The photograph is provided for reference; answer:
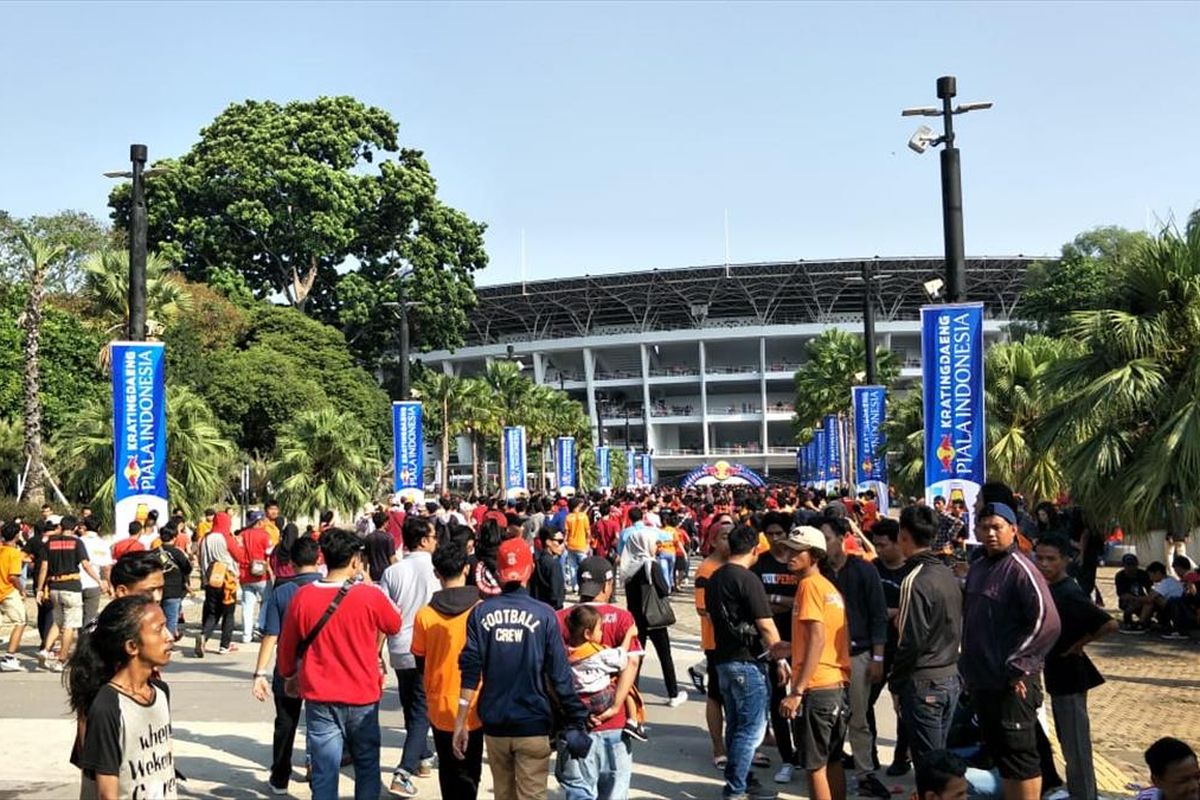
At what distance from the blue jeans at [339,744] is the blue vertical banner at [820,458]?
38.3m

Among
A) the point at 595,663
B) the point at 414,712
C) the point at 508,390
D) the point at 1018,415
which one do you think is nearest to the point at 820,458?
the point at 508,390

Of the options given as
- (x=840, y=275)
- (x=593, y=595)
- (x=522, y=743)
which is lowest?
(x=522, y=743)

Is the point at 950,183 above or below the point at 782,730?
above

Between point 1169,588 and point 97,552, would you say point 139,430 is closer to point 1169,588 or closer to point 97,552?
point 97,552

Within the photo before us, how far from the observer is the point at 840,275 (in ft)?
306

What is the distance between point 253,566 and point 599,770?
9146mm

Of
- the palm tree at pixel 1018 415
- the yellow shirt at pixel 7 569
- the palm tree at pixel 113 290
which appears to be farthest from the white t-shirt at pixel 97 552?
the palm tree at pixel 1018 415

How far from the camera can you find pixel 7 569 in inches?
489

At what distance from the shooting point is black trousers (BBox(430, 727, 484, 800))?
596 cm

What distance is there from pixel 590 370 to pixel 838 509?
94.7 meters

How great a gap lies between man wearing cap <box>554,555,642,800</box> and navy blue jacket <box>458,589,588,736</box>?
18cm

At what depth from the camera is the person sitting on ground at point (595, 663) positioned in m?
5.80

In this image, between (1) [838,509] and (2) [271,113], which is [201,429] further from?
(2) [271,113]

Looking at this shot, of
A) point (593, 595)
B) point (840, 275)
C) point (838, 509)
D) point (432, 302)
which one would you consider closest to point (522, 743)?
point (593, 595)
